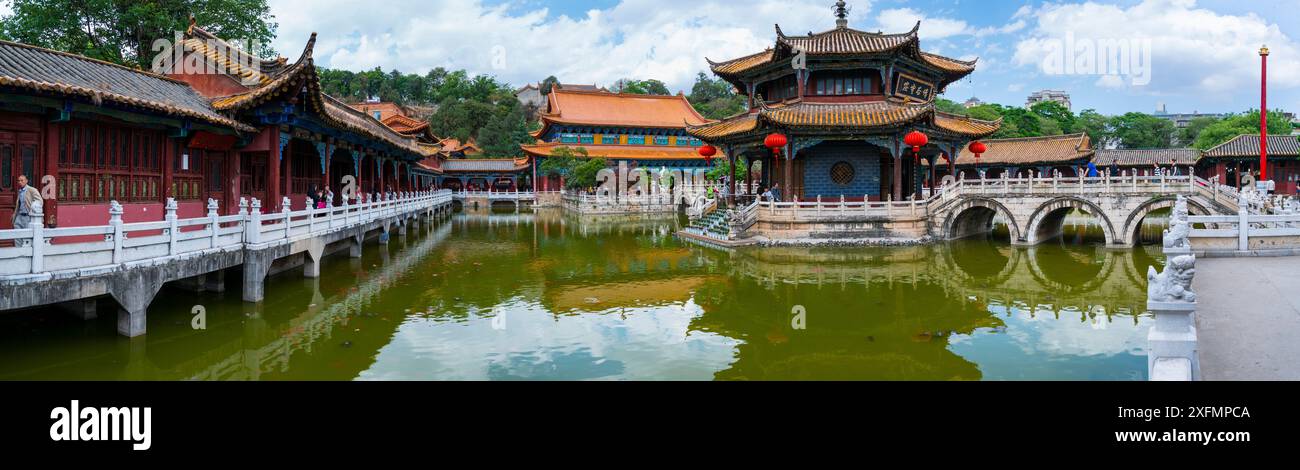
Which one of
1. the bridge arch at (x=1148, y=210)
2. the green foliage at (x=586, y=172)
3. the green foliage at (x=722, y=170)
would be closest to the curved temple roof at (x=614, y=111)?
the green foliage at (x=722, y=170)

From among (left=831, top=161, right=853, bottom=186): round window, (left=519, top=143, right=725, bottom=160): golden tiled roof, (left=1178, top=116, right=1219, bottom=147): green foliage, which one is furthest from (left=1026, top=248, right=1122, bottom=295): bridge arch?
(left=1178, top=116, right=1219, bottom=147): green foliage

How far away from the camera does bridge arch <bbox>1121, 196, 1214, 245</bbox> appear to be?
2281cm

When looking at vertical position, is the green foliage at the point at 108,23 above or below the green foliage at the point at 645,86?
below

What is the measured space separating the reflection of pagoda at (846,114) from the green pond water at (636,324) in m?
6.34

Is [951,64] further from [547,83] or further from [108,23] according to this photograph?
[547,83]

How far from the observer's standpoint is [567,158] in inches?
2130

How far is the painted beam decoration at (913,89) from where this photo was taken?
94.0ft

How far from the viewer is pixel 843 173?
96.4ft

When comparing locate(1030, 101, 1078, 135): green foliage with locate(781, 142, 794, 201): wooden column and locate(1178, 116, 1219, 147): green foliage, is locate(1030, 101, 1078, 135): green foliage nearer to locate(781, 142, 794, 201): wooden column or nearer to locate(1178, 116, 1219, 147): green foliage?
locate(1178, 116, 1219, 147): green foliage

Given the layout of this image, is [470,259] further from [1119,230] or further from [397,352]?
[1119,230]

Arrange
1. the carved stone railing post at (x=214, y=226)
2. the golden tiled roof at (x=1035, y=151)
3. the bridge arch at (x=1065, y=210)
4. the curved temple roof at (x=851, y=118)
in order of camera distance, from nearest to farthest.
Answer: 1. the carved stone railing post at (x=214, y=226)
2. the bridge arch at (x=1065, y=210)
3. the curved temple roof at (x=851, y=118)
4. the golden tiled roof at (x=1035, y=151)

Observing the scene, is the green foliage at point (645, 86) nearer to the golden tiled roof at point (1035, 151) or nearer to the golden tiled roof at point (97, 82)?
the golden tiled roof at point (1035, 151)

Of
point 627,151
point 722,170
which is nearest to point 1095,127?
point 722,170

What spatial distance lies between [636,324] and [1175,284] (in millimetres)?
8604
